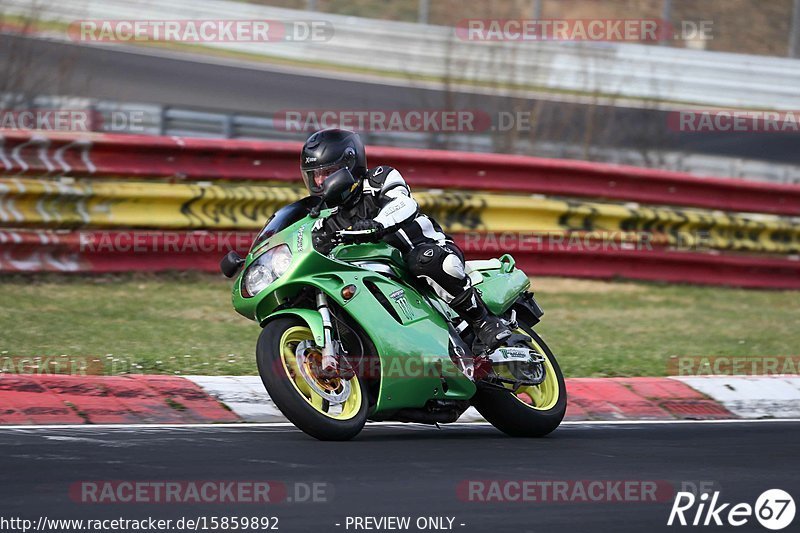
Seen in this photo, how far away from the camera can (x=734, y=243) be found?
45.3 ft

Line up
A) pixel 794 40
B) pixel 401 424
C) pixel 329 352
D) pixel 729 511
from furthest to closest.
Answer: pixel 794 40
pixel 401 424
pixel 329 352
pixel 729 511

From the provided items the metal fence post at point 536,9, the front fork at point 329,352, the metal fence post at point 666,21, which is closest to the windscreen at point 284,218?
the front fork at point 329,352

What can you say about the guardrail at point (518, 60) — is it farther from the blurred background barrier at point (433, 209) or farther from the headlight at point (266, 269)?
the headlight at point (266, 269)

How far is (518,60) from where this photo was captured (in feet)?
63.7

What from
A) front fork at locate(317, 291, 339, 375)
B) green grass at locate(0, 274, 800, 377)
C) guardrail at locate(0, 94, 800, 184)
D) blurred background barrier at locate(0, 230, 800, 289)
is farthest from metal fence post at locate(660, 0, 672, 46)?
front fork at locate(317, 291, 339, 375)

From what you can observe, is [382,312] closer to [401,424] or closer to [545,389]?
[401,424]

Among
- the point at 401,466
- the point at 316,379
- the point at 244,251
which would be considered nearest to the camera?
the point at 401,466

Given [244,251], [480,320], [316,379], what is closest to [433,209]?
[244,251]

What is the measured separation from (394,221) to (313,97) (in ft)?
53.7

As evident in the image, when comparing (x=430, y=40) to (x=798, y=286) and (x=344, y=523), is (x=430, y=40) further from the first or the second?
(x=344, y=523)

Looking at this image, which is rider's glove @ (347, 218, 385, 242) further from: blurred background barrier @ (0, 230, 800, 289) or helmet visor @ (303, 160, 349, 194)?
blurred background barrier @ (0, 230, 800, 289)

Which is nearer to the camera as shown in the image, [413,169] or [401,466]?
[401,466]

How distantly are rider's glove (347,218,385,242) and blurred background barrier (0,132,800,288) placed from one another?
16.6ft

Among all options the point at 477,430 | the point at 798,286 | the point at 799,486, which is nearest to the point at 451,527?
the point at 799,486
